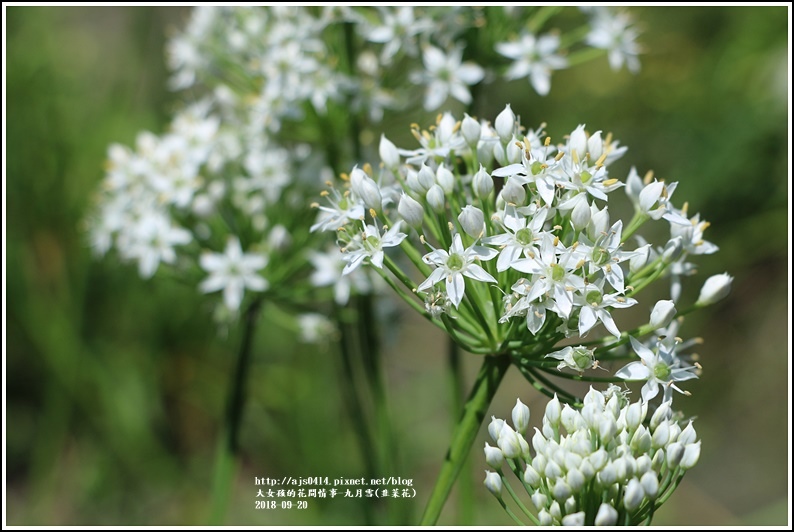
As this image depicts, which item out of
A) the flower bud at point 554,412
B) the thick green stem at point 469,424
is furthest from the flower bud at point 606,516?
the thick green stem at point 469,424

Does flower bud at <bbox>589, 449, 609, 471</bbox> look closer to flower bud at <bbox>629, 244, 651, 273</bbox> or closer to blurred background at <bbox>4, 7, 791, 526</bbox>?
flower bud at <bbox>629, 244, 651, 273</bbox>

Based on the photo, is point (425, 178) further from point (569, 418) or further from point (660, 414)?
point (660, 414)

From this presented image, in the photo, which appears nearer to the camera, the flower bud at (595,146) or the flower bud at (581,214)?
the flower bud at (581,214)

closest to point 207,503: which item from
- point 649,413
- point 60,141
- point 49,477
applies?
point 49,477

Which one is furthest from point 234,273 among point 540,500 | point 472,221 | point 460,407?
point 540,500

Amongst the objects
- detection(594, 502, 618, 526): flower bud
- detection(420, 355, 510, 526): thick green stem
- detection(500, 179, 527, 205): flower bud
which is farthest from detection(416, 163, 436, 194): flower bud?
detection(594, 502, 618, 526): flower bud

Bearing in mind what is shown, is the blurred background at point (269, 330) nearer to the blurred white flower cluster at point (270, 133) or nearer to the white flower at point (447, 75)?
the blurred white flower cluster at point (270, 133)

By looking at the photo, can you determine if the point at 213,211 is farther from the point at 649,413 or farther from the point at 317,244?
the point at 649,413
